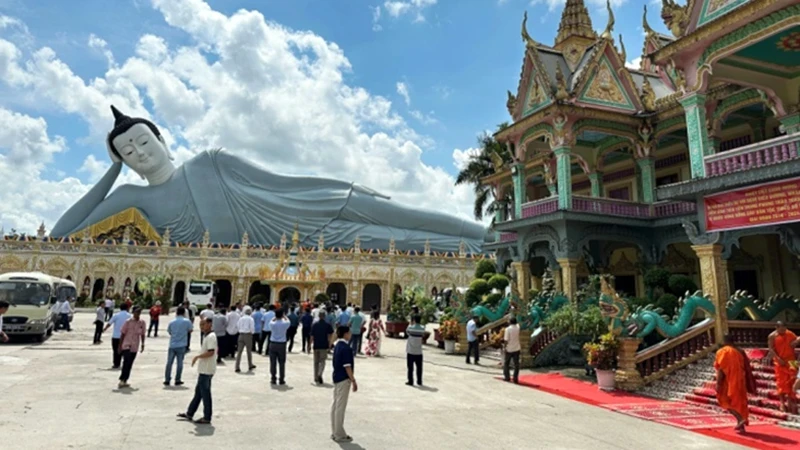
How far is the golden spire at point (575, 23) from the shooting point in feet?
63.8

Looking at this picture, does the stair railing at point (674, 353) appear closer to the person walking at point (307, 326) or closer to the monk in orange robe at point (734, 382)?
the monk in orange robe at point (734, 382)

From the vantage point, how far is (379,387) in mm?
10367

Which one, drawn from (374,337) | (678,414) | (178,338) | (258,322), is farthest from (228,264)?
(678,414)

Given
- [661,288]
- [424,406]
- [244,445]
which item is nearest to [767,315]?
[661,288]

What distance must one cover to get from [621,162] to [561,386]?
1195 centimetres

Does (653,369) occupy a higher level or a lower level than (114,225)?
lower

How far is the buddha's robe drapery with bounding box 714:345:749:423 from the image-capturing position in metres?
7.30

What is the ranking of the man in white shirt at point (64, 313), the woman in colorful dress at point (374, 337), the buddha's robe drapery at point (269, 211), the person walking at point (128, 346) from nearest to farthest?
the person walking at point (128, 346), the woman in colorful dress at point (374, 337), the man in white shirt at point (64, 313), the buddha's robe drapery at point (269, 211)

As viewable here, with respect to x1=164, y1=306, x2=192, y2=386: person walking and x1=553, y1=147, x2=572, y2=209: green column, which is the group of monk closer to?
x1=553, y1=147, x2=572, y2=209: green column

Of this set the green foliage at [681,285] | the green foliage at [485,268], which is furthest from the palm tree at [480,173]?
the green foliage at [681,285]

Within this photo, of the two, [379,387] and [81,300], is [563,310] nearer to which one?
[379,387]

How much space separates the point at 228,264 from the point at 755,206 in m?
36.0

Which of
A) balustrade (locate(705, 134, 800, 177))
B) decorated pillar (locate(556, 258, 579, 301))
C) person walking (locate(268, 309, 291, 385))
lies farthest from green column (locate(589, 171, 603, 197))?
person walking (locate(268, 309, 291, 385))

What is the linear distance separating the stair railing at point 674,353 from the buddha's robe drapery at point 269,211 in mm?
32468
